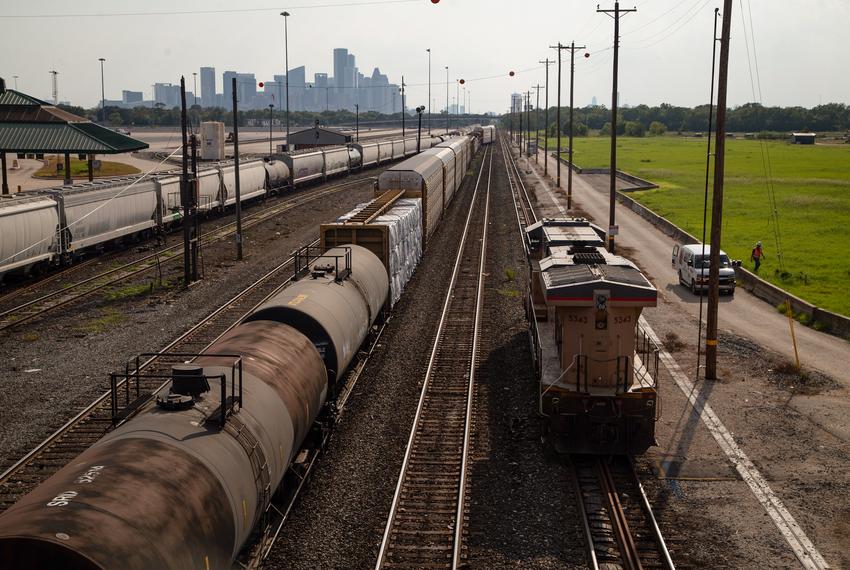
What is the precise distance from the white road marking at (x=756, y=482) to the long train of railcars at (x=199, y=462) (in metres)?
8.53

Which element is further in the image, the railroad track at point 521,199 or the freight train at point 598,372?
the railroad track at point 521,199

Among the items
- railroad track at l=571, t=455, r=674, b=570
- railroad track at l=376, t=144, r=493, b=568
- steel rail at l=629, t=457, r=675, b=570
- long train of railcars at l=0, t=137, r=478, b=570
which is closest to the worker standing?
railroad track at l=376, t=144, r=493, b=568

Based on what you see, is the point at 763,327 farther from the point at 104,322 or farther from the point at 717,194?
the point at 104,322

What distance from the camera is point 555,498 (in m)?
15.4

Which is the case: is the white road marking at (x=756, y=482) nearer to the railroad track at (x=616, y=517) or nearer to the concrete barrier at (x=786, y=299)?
the railroad track at (x=616, y=517)

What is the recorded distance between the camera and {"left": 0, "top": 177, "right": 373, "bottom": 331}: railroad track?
28.7 meters

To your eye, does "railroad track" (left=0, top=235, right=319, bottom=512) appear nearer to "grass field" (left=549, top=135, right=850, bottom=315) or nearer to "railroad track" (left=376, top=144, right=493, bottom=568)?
"railroad track" (left=376, top=144, right=493, bottom=568)

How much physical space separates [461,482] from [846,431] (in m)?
9.57

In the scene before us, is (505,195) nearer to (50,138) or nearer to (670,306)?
(50,138)

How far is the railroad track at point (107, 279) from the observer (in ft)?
94.2

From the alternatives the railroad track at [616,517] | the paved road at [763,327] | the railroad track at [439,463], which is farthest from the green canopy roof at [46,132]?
the railroad track at [616,517]

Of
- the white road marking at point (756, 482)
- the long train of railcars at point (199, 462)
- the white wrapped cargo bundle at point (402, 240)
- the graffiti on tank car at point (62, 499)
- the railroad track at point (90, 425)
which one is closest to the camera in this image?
the long train of railcars at point (199, 462)

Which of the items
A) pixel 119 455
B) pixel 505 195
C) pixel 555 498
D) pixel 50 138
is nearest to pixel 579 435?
pixel 555 498

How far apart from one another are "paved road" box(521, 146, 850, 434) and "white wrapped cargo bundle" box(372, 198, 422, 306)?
10430 millimetres
